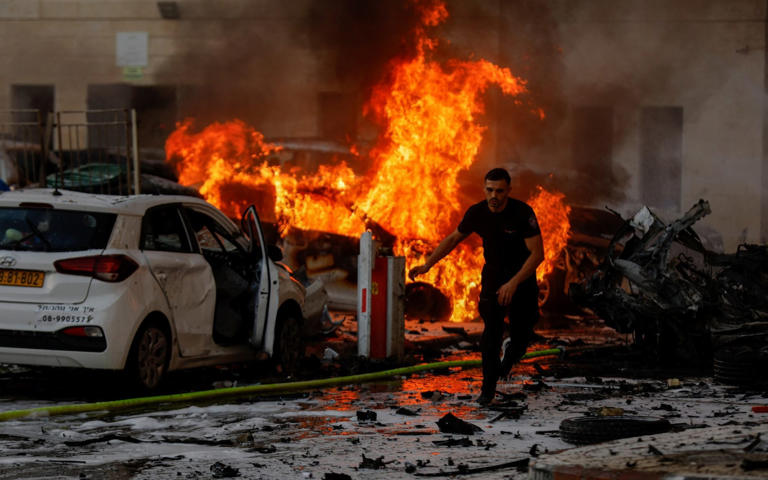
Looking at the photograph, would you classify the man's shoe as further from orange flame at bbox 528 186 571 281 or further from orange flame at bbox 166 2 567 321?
orange flame at bbox 166 2 567 321

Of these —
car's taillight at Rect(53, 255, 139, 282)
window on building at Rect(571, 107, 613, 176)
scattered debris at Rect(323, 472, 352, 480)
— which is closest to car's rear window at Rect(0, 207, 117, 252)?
car's taillight at Rect(53, 255, 139, 282)

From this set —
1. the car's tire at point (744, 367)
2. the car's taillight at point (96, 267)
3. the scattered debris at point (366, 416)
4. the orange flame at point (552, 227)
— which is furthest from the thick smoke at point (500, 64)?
the scattered debris at point (366, 416)

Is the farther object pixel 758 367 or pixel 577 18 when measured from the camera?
pixel 577 18

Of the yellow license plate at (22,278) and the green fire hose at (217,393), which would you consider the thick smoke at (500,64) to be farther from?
the yellow license plate at (22,278)

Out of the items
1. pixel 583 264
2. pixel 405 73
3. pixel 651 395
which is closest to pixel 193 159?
pixel 405 73

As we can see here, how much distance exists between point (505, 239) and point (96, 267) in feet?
9.88

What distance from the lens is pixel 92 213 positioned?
874cm

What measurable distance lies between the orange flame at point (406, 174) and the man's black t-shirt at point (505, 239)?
7.64 meters

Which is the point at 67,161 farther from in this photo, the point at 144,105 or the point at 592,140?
the point at 592,140

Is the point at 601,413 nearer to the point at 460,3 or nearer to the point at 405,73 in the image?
the point at 405,73

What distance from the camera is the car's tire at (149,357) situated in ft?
27.7

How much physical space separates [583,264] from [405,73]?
17.2ft

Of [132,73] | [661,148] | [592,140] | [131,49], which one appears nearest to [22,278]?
[592,140]

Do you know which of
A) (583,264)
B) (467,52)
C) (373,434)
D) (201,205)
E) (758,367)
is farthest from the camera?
(467,52)
